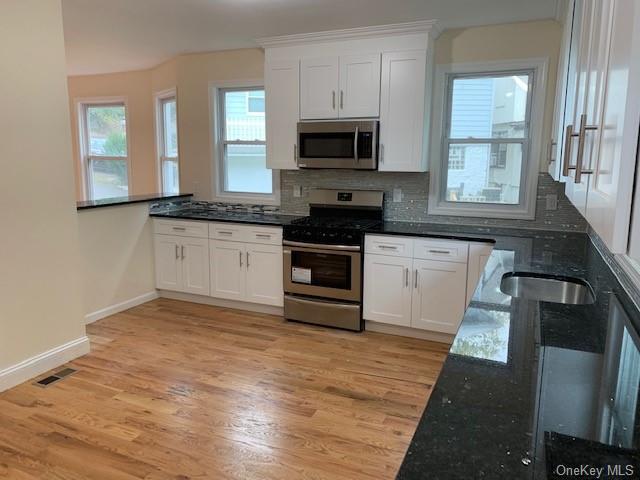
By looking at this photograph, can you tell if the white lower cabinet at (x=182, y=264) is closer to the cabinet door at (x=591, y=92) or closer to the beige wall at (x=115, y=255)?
the beige wall at (x=115, y=255)

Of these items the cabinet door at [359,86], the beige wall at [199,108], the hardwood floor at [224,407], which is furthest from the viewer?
the beige wall at [199,108]

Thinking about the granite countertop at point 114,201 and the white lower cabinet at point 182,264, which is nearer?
the granite countertop at point 114,201

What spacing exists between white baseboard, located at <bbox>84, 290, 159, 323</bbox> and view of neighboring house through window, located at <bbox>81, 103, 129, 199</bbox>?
235 centimetres

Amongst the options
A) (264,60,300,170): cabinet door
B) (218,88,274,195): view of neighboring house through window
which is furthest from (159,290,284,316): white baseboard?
(264,60,300,170): cabinet door

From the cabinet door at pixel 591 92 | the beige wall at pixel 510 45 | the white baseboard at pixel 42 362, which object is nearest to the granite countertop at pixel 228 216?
the white baseboard at pixel 42 362

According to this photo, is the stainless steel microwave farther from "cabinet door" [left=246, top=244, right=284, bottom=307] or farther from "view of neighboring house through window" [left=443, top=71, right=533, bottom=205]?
"cabinet door" [left=246, top=244, right=284, bottom=307]

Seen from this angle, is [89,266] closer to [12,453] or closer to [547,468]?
[12,453]

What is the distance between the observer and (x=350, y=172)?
441 centimetres

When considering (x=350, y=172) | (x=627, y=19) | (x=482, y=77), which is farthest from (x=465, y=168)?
(x=627, y=19)

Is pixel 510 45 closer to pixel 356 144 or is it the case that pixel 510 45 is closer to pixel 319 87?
pixel 356 144

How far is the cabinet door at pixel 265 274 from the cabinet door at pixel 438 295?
1.26 metres

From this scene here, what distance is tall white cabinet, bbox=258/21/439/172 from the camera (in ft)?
12.4

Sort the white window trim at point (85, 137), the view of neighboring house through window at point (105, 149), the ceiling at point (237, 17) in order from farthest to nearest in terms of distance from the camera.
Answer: the view of neighboring house through window at point (105, 149) → the white window trim at point (85, 137) → the ceiling at point (237, 17)

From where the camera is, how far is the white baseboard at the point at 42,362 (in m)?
2.97
